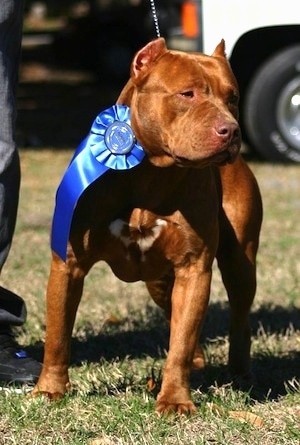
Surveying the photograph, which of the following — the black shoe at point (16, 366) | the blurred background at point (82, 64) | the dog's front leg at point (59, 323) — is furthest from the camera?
the blurred background at point (82, 64)

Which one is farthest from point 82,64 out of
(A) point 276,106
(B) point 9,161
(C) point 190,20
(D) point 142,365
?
(B) point 9,161

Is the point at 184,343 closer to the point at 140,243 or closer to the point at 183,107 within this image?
the point at 140,243

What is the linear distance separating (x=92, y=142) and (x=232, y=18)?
641 cm

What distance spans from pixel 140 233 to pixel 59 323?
455mm

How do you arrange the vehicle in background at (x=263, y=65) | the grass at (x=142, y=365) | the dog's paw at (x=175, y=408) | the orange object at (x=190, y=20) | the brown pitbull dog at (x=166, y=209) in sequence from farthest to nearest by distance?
the orange object at (x=190, y=20)
the vehicle in background at (x=263, y=65)
the dog's paw at (x=175, y=408)
the grass at (x=142, y=365)
the brown pitbull dog at (x=166, y=209)

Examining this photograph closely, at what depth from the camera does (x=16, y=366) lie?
4812mm

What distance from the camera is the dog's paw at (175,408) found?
4125 mm

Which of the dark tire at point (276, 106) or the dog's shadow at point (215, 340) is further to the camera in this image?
the dark tire at point (276, 106)

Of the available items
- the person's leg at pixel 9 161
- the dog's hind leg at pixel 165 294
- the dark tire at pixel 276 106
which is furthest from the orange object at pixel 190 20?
the person's leg at pixel 9 161

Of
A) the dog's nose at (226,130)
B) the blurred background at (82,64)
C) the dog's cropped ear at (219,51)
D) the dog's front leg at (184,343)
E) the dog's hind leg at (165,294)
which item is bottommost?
the blurred background at (82,64)

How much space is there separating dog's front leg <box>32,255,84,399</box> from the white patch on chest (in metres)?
0.20

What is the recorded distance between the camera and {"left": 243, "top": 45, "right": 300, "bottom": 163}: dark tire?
11195 millimetres

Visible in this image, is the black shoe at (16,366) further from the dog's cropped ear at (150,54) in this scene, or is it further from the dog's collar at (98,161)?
the dog's cropped ear at (150,54)

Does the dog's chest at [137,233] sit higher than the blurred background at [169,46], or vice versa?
the dog's chest at [137,233]
